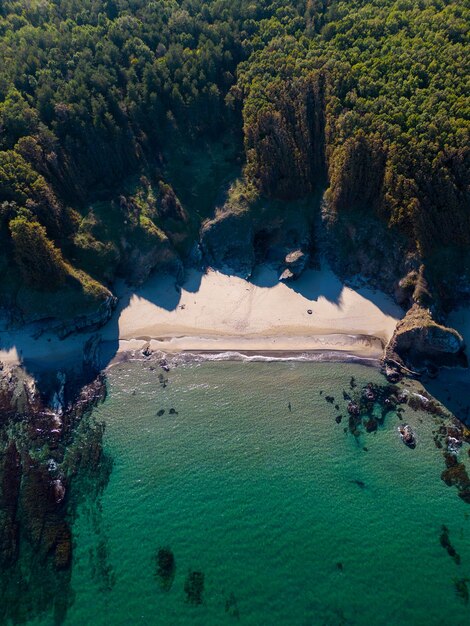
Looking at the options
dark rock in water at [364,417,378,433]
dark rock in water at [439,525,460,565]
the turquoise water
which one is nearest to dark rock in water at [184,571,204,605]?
the turquoise water

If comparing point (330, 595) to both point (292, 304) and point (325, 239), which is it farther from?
point (325, 239)

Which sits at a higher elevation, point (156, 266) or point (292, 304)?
point (156, 266)

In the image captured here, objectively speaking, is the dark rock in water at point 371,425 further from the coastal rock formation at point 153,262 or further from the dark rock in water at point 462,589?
the coastal rock formation at point 153,262

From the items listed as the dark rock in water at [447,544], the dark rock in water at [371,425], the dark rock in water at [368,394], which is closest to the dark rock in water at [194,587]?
the dark rock in water at [371,425]

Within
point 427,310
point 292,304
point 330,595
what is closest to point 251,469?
point 330,595

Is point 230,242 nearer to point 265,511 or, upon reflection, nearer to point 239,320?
Result: point 239,320

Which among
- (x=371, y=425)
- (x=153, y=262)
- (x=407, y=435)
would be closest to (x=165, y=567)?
(x=371, y=425)
